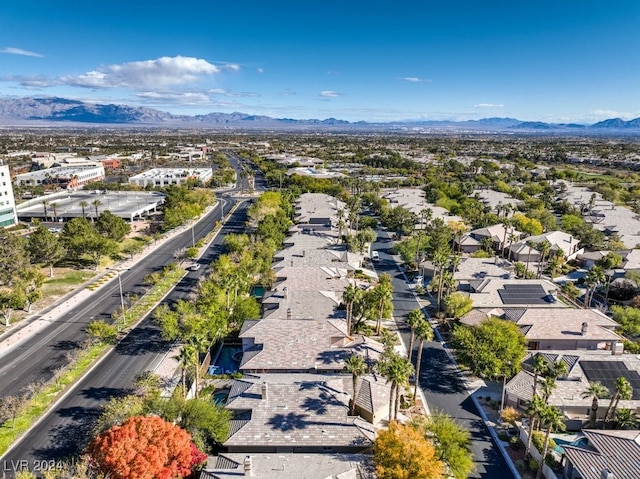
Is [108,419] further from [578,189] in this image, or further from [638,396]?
[578,189]

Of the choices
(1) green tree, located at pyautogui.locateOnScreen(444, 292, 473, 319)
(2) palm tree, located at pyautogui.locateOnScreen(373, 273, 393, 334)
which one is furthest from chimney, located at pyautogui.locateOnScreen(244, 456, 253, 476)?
(1) green tree, located at pyautogui.locateOnScreen(444, 292, 473, 319)

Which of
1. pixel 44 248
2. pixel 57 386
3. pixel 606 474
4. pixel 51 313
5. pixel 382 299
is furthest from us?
pixel 44 248

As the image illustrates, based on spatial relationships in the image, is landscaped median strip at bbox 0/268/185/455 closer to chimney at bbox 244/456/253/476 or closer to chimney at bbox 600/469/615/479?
chimney at bbox 244/456/253/476

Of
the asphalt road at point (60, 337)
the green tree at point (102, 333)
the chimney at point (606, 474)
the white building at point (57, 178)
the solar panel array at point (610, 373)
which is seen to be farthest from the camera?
the white building at point (57, 178)

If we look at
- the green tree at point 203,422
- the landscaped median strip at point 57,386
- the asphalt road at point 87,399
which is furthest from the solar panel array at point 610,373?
the landscaped median strip at point 57,386

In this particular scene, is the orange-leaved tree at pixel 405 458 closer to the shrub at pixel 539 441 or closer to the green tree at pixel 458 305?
the shrub at pixel 539 441

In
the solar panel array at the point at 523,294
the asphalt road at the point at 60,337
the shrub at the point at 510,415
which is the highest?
the solar panel array at the point at 523,294

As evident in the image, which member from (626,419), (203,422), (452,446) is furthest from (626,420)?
(203,422)

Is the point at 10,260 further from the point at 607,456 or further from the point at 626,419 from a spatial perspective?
the point at 626,419
